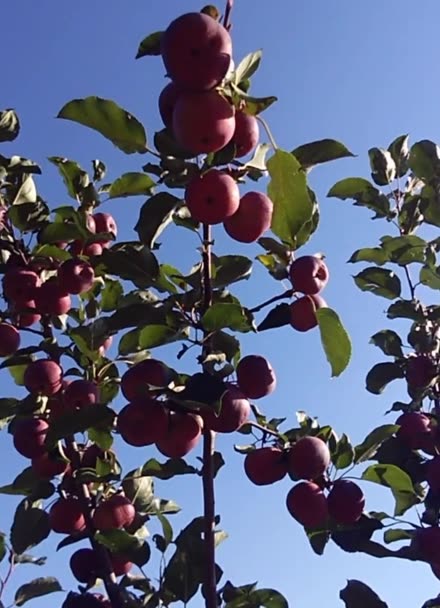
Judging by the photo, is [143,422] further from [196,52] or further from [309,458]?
[196,52]

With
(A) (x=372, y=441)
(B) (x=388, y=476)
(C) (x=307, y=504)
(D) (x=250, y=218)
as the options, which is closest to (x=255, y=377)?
(D) (x=250, y=218)

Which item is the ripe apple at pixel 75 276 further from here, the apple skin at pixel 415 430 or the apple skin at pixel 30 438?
the apple skin at pixel 415 430

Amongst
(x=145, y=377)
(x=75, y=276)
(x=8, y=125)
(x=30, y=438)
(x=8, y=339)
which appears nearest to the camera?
(x=145, y=377)

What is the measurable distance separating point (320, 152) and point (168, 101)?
1.35ft

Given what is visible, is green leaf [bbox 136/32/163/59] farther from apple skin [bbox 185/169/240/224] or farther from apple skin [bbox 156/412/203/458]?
apple skin [bbox 156/412/203/458]

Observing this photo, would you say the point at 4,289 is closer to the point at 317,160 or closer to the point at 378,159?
the point at 317,160

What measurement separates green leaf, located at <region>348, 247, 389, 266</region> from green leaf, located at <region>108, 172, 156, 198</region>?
1.10 m

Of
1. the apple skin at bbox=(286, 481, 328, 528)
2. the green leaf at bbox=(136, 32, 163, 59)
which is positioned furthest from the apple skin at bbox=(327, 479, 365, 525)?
the green leaf at bbox=(136, 32, 163, 59)

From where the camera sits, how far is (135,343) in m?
2.73

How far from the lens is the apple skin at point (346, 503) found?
2.61 m

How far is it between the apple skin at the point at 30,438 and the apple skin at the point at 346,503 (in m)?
0.82

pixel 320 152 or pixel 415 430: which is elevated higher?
pixel 320 152

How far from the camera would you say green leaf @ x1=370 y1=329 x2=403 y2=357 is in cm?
337

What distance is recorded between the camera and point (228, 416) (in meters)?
2.15
